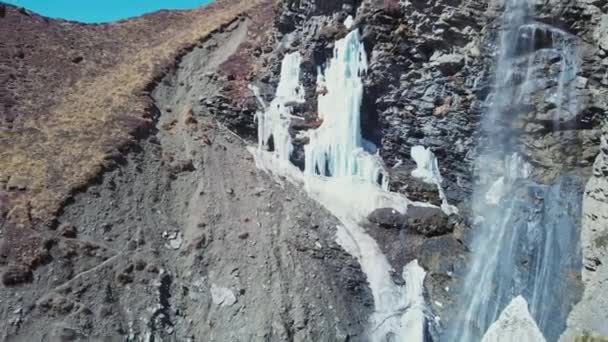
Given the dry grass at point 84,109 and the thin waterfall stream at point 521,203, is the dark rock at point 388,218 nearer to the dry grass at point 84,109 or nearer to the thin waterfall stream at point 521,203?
the thin waterfall stream at point 521,203

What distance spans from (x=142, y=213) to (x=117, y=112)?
21.0 feet

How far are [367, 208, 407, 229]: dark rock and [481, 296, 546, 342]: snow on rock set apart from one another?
5228 millimetres

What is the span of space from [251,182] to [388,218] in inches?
227

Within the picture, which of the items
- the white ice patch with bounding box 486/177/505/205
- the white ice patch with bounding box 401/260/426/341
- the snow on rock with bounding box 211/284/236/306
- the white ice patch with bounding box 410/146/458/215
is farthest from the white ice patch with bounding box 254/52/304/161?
the white ice patch with bounding box 486/177/505/205

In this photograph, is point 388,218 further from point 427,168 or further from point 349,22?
point 349,22

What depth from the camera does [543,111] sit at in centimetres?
2155

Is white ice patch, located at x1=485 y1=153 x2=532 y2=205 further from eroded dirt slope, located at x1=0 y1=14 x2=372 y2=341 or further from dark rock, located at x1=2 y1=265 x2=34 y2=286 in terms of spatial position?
dark rock, located at x1=2 y1=265 x2=34 y2=286

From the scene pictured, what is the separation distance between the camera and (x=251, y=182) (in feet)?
80.8

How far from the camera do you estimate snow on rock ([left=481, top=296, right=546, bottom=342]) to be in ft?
62.8

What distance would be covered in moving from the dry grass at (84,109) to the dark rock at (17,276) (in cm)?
203

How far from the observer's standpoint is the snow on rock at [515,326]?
62.8 feet

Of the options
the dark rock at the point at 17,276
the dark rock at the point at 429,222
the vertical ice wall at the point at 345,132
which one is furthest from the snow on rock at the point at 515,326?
the dark rock at the point at 17,276

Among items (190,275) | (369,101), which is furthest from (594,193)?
(190,275)

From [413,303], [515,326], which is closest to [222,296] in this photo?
[413,303]
